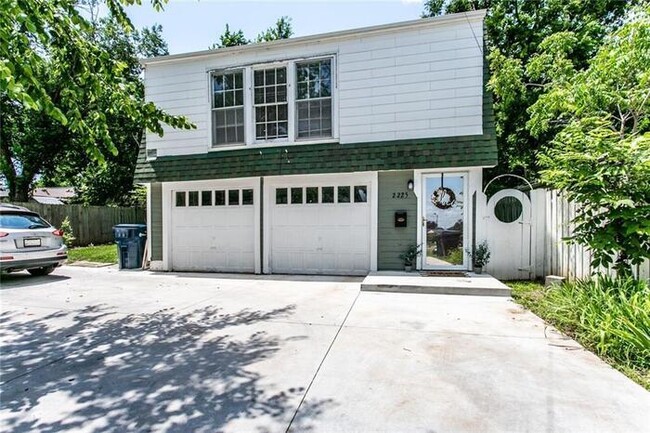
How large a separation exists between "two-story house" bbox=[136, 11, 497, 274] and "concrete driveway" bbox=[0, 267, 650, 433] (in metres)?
2.47

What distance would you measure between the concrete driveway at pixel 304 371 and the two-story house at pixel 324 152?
8.12ft

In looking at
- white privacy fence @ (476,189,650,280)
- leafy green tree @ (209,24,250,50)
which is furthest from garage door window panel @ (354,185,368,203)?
leafy green tree @ (209,24,250,50)

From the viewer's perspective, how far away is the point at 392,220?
7340 millimetres

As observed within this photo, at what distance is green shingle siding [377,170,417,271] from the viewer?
724cm

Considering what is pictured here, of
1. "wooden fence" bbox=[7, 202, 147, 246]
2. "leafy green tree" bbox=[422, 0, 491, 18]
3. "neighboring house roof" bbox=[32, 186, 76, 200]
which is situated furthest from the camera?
"neighboring house roof" bbox=[32, 186, 76, 200]

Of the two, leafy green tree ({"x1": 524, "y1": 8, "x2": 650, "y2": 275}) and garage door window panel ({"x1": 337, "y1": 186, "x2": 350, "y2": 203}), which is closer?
leafy green tree ({"x1": 524, "y1": 8, "x2": 650, "y2": 275})

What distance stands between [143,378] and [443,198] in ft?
20.1

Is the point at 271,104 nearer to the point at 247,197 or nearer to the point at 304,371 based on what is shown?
the point at 247,197

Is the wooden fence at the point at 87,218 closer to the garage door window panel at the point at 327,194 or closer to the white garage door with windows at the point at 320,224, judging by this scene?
the white garage door with windows at the point at 320,224

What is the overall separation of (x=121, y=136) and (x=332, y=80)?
15.6 metres

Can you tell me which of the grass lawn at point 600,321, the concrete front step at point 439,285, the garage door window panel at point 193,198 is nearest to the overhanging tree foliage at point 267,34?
the garage door window panel at point 193,198

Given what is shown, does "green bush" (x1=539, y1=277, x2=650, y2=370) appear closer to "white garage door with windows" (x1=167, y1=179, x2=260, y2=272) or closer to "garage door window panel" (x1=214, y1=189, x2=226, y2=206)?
"white garage door with windows" (x1=167, y1=179, x2=260, y2=272)

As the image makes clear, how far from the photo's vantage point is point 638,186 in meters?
4.04

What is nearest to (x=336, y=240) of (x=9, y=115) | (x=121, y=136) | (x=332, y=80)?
(x=332, y=80)
